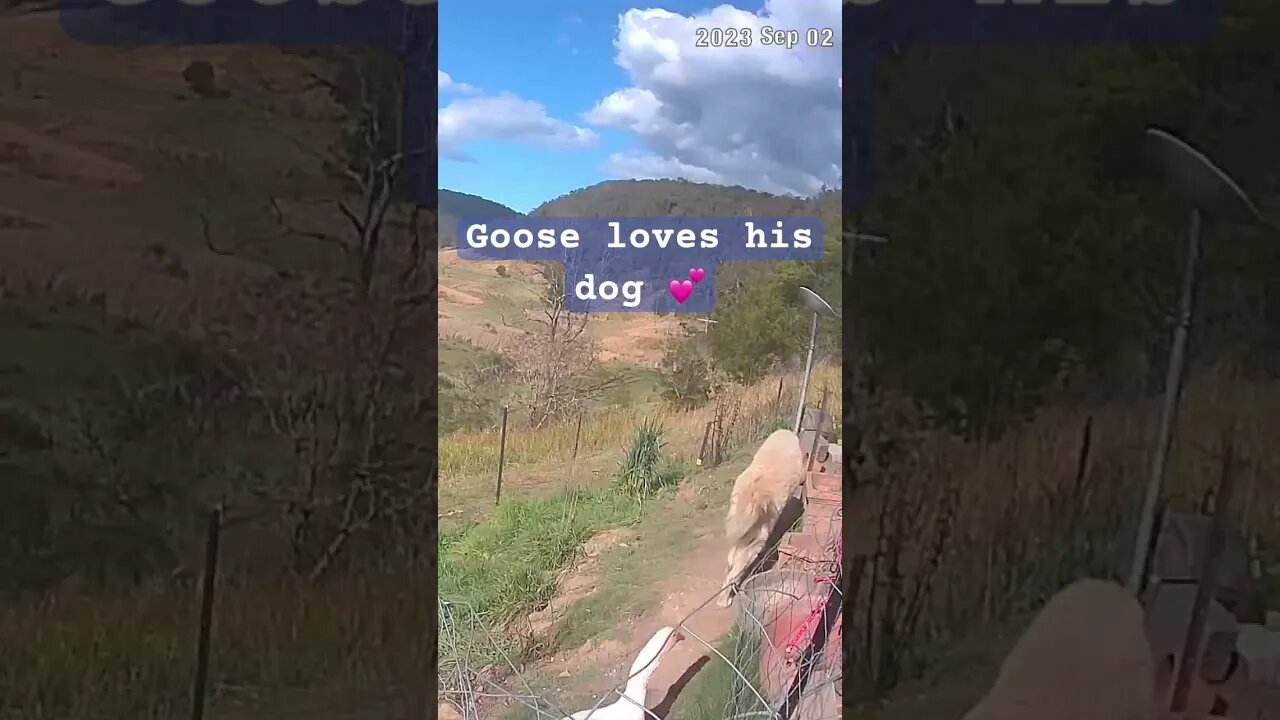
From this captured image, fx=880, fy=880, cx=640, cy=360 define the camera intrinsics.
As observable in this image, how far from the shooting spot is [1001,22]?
1789mm

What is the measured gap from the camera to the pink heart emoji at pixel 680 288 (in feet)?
5.91

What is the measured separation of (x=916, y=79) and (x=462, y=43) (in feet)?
3.04

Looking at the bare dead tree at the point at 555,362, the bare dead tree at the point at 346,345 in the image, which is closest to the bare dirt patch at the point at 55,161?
the bare dead tree at the point at 346,345

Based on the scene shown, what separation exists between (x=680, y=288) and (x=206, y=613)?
116 cm

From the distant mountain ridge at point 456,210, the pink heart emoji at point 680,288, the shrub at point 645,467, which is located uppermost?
the distant mountain ridge at point 456,210

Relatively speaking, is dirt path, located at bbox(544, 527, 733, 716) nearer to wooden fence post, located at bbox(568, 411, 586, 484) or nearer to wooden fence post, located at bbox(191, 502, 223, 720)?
wooden fence post, located at bbox(568, 411, 586, 484)

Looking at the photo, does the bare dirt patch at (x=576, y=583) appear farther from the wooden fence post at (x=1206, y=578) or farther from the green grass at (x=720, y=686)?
the wooden fence post at (x=1206, y=578)

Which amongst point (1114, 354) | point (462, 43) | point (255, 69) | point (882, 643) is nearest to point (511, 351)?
point (462, 43)

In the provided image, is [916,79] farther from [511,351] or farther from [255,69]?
[255,69]

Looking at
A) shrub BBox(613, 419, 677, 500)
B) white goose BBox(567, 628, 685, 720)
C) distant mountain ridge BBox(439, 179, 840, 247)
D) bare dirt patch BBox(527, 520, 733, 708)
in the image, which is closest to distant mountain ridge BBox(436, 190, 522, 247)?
distant mountain ridge BBox(439, 179, 840, 247)

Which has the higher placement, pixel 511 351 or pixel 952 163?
pixel 952 163

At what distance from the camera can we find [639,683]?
1.80 meters

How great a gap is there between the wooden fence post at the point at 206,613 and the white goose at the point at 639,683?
2.49ft

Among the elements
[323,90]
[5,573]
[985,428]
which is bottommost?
[5,573]
